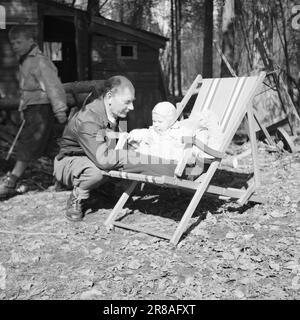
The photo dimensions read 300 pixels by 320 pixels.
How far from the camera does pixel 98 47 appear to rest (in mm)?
13664

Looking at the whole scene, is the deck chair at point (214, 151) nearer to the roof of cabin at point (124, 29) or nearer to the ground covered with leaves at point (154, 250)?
the ground covered with leaves at point (154, 250)

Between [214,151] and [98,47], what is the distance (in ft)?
33.5

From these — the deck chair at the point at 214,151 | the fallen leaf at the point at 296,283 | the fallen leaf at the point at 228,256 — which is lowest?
the fallen leaf at the point at 228,256

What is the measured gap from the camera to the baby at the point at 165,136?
4.45 m

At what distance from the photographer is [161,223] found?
4598 millimetres

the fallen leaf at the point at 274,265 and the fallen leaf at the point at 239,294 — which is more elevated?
the fallen leaf at the point at 274,265

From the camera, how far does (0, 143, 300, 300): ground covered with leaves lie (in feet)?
10.7

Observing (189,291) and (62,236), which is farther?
(62,236)

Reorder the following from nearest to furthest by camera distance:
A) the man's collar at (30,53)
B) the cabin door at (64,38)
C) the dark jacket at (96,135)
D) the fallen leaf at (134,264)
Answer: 1. the fallen leaf at (134,264)
2. the dark jacket at (96,135)
3. the man's collar at (30,53)
4. the cabin door at (64,38)

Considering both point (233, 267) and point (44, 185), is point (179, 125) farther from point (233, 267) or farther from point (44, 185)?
point (44, 185)

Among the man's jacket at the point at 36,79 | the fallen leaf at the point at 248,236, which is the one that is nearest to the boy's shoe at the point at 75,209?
the man's jacket at the point at 36,79

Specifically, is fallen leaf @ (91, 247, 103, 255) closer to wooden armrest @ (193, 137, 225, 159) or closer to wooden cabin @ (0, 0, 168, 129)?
wooden armrest @ (193, 137, 225, 159)

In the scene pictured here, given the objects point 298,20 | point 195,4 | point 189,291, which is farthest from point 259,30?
point 195,4
